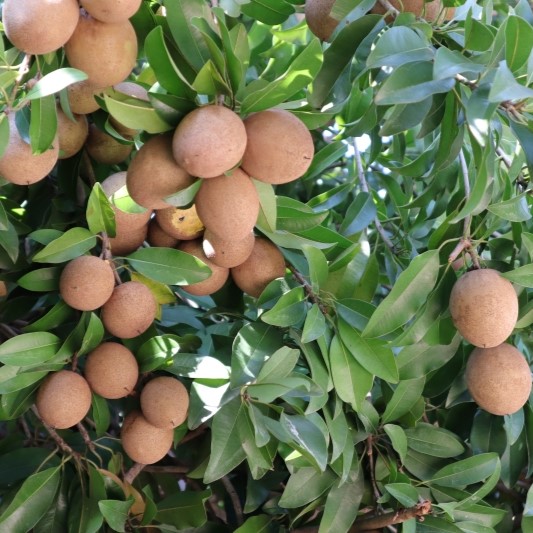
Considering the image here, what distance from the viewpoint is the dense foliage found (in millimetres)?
956

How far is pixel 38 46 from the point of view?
0.92 m

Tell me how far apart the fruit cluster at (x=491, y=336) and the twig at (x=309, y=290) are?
7.7 inches

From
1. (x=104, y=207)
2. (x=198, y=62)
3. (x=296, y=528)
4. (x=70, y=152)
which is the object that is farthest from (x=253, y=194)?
(x=296, y=528)

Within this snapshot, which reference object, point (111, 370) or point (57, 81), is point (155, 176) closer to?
point (57, 81)

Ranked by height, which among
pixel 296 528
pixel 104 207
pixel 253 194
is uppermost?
pixel 253 194

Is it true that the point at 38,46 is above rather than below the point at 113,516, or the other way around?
above

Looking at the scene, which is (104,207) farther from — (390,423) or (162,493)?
(162,493)

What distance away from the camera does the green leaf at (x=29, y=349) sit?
111cm

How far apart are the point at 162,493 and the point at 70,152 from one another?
2.61 ft

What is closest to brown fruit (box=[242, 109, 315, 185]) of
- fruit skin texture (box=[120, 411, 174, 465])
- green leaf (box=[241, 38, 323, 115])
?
green leaf (box=[241, 38, 323, 115])

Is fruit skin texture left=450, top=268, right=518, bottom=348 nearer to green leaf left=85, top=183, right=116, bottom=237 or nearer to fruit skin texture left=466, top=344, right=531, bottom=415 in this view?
fruit skin texture left=466, top=344, right=531, bottom=415

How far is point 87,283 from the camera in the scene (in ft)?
3.66

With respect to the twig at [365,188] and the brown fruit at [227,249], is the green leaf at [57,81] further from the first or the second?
the twig at [365,188]

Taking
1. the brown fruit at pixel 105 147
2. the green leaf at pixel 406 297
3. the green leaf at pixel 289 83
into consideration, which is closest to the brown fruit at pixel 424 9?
the green leaf at pixel 289 83
